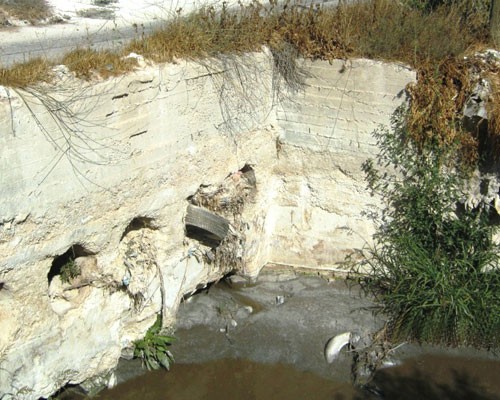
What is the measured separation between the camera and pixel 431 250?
269 inches

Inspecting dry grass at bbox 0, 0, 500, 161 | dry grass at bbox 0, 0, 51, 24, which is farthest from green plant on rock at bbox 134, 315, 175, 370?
dry grass at bbox 0, 0, 51, 24

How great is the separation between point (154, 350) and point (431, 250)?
9.93 feet

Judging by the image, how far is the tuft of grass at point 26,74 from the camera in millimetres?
4914

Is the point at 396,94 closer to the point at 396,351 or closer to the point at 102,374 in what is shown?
the point at 396,351

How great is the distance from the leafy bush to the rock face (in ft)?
0.82

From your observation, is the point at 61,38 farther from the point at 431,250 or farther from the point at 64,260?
the point at 431,250

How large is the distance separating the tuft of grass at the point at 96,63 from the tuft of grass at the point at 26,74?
0.22 m

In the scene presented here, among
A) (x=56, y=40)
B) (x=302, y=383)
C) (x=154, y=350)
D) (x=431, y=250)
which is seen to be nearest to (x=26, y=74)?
(x=56, y=40)

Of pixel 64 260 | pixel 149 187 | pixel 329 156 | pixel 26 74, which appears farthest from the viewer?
pixel 329 156

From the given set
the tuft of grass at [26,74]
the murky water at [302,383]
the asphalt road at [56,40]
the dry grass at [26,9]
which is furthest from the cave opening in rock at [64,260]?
the dry grass at [26,9]

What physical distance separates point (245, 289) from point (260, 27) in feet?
9.40

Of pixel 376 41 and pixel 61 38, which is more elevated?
pixel 376 41

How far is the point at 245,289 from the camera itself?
7.31 meters

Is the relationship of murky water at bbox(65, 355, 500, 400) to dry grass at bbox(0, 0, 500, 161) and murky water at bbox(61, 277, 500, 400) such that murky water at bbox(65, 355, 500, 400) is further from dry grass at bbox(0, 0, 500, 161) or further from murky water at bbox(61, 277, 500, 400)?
dry grass at bbox(0, 0, 500, 161)
